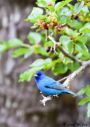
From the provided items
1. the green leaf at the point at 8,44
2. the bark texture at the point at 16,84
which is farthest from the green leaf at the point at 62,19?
the bark texture at the point at 16,84

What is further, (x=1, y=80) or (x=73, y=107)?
(x=73, y=107)

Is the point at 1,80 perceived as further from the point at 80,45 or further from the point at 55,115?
the point at 80,45

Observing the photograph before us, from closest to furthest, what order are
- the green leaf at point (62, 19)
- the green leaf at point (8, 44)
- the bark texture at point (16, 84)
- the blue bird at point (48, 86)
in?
the green leaf at point (62, 19) → the blue bird at point (48, 86) → the green leaf at point (8, 44) → the bark texture at point (16, 84)

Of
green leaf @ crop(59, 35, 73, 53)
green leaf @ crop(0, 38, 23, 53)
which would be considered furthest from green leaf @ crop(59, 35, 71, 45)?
green leaf @ crop(0, 38, 23, 53)

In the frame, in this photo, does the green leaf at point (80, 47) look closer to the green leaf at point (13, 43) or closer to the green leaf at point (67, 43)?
the green leaf at point (67, 43)

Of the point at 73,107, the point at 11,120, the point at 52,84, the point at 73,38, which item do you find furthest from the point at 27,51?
the point at 73,107

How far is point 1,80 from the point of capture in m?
2.82

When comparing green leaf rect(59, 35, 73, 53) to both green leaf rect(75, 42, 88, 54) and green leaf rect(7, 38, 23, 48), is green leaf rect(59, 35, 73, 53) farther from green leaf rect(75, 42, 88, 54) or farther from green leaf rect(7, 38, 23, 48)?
green leaf rect(7, 38, 23, 48)

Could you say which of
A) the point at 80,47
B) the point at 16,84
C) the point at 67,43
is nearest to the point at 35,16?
the point at 67,43

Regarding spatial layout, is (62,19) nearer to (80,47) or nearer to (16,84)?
(80,47)

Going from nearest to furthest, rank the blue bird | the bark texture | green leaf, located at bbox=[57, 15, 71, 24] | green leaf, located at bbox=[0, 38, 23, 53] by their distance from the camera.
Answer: green leaf, located at bbox=[57, 15, 71, 24], the blue bird, green leaf, located at bbox=[0, 38, 23, 53], the bark texture

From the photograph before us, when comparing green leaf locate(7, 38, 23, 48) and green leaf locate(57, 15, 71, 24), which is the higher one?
green leaf locate(7, 38, 23, 48)

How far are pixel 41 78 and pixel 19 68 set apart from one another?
3.35 feet

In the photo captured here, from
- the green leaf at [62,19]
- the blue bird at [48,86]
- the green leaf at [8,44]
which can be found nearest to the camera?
the green leaf at [62,19]
